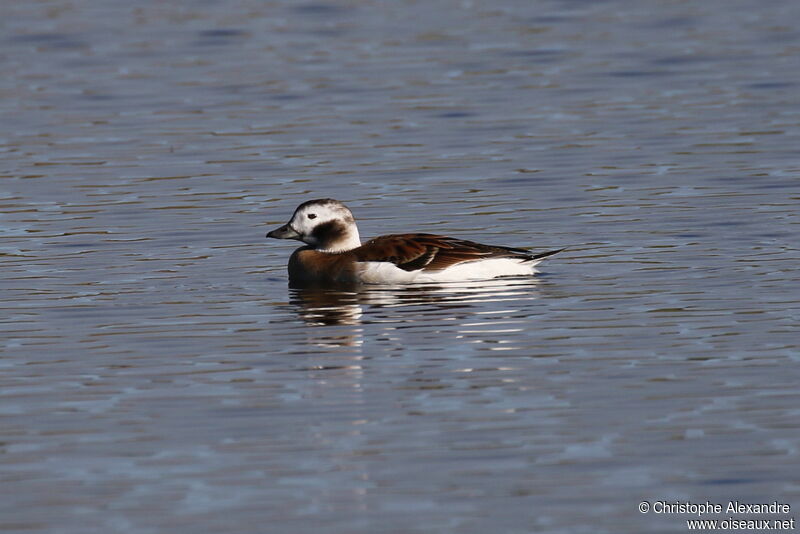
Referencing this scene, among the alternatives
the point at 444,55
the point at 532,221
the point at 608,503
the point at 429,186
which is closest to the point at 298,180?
the point at 429,186

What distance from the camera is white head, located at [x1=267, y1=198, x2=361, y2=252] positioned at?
51.7ft

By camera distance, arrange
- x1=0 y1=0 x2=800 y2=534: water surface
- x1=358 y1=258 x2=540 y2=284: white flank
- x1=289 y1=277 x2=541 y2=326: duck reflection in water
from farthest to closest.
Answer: x1=358 y1=258 x2=540 y2=284: white flank → x1=289 y1=277 x2=541 y2=326: duck reflection in water → x1=0 y1=0 x2=800 y2=534: water surface

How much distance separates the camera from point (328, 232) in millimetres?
15789

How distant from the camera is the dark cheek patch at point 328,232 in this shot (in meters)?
15.8

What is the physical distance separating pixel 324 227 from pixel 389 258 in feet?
3.19

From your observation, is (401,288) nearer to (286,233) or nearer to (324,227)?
(324,227)

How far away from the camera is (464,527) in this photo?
818cm

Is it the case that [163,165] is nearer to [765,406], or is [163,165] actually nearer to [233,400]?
[233,400]

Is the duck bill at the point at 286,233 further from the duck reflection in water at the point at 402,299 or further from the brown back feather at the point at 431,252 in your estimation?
the brown back feather at the point at 431,252

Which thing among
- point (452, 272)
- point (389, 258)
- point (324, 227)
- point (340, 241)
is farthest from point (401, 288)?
point (324, 227)

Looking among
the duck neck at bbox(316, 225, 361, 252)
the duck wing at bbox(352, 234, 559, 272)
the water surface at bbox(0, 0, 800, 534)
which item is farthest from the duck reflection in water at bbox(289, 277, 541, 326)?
the duck neck at bbox(316, 225, 361, 252)

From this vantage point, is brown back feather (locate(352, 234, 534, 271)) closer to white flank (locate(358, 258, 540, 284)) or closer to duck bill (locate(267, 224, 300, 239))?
white flank (locate(358, 258, 540, 284))

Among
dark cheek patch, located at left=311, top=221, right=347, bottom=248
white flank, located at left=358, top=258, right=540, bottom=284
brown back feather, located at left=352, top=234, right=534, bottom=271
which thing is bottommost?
white flank, located at left=358, top=258, right=540, bottom=284

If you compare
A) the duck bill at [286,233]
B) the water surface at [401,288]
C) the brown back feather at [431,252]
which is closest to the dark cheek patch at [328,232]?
the duck bill at [286,233]
